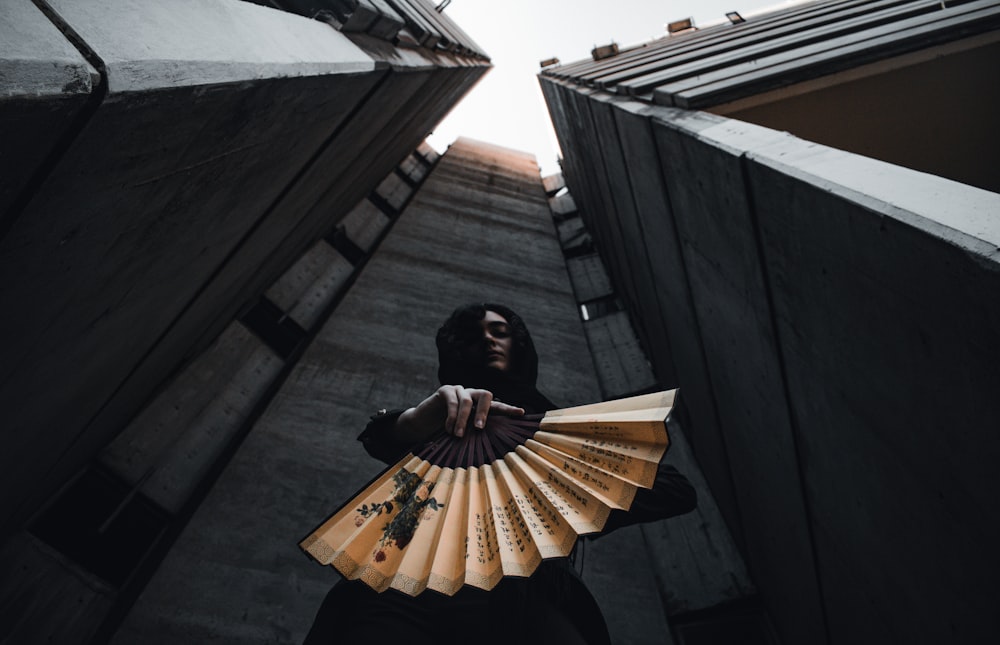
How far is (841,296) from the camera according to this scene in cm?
154

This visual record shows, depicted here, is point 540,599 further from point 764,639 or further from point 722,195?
point 764,639

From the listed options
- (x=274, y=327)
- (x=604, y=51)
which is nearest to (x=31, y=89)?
(x=274, y=327)

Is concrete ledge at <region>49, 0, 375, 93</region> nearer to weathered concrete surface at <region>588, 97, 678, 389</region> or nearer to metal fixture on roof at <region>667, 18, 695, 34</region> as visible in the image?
weathered concrete surface at <region>588, 97, 678, 389</region>

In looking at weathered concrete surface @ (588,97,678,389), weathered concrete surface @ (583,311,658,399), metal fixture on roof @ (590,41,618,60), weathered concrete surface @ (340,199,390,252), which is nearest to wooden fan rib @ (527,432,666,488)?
weathered concrete surface @ (588,97,678,389)

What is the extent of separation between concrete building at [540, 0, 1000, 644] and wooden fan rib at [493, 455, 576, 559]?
0.97 m

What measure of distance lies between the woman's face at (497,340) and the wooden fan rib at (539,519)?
796mm

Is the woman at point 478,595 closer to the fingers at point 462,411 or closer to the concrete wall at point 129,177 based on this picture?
the fingers at point 462,411

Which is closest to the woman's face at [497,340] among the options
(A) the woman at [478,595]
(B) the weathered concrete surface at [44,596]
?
(A) the woman at [478,595]

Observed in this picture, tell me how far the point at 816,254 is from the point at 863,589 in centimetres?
126

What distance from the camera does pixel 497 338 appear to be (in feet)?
8.60

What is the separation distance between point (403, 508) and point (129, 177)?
126 cm

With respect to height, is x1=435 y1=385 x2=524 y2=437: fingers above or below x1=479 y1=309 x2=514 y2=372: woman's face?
above

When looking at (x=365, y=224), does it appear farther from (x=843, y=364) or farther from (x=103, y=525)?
(x=843, y=364)

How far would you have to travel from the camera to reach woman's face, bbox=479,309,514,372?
8.23 ft
